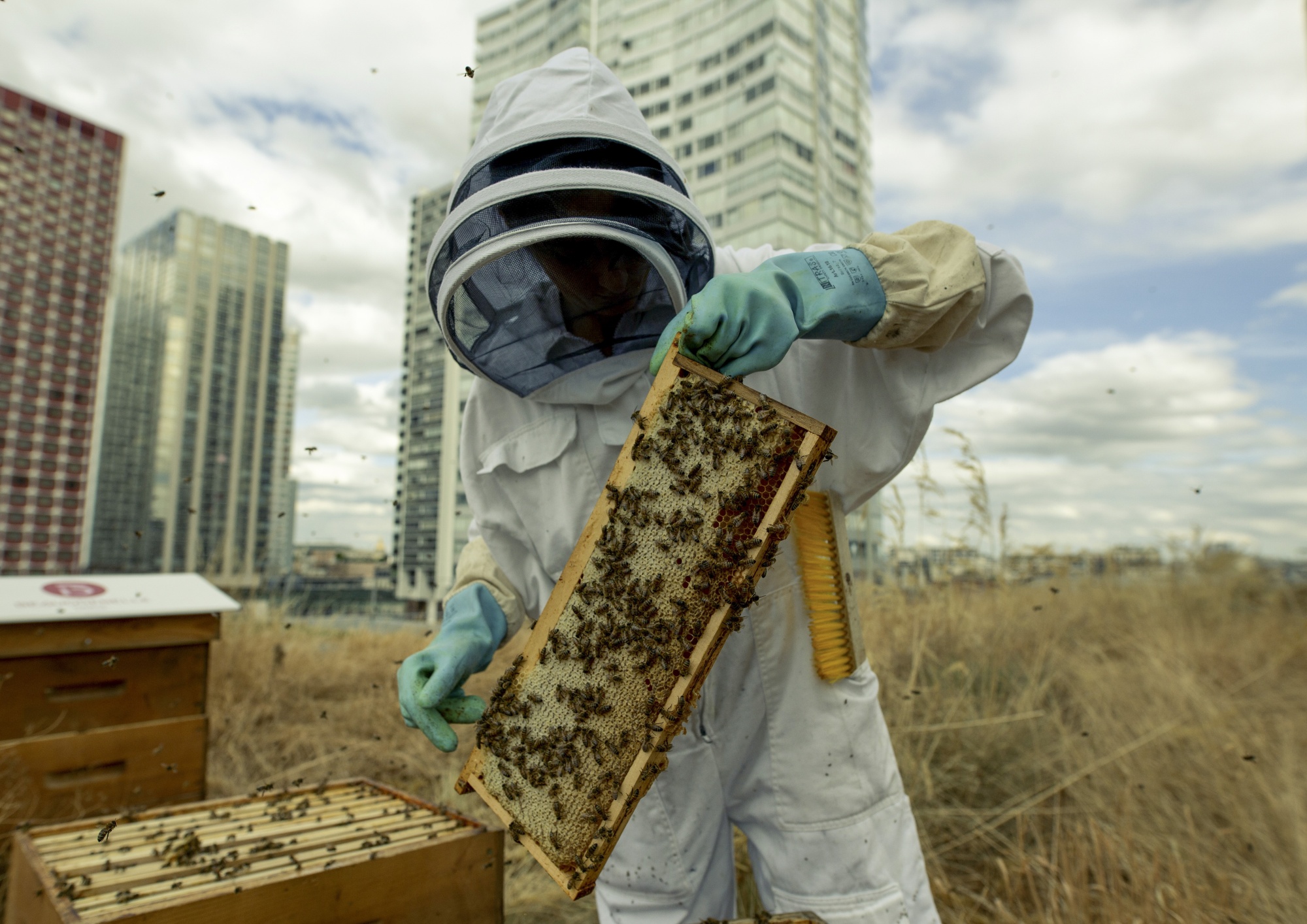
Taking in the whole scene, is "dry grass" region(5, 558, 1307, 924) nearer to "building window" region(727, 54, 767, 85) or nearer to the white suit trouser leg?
the white suit trouser leg

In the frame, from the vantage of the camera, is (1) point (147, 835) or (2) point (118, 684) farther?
(2) point (118, 684)

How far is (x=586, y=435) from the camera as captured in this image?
2.04m

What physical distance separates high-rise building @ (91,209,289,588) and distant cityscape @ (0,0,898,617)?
0.89ft

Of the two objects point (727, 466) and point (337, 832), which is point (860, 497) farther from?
point (337, 832)

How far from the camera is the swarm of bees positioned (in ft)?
4.68

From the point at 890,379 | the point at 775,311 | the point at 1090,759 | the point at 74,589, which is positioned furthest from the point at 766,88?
the point at 775,311

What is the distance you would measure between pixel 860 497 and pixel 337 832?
1.96 m

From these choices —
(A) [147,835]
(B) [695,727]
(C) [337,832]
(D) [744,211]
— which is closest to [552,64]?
(B) [695,727]

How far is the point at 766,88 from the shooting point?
22172mm

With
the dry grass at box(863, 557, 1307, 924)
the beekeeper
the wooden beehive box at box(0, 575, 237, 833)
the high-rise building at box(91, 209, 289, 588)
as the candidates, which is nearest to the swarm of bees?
the beekeeper

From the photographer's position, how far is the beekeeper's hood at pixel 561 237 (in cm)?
170

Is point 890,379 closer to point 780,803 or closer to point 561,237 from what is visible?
point 561,237

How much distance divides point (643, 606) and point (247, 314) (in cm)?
6455

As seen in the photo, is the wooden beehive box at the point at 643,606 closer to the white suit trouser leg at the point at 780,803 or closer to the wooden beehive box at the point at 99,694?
the white suit trouser leg at the point at 780,803
